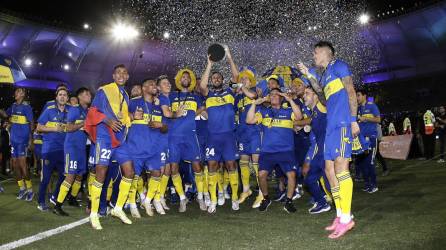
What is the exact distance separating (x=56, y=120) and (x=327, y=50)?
5661 mm

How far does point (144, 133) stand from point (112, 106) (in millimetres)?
952

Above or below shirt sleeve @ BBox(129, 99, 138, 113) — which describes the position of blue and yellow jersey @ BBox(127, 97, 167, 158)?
below

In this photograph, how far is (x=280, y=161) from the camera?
8180 mm

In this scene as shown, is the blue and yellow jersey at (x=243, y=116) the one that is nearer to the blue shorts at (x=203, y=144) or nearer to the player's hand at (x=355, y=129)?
the blue shorts at (x=203, y=144)

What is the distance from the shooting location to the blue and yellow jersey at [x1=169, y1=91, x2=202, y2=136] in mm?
8766

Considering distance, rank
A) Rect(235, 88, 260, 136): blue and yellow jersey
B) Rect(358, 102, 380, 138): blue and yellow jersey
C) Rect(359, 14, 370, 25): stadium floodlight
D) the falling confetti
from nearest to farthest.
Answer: Rect(235, 88, 260, 136): blue and yellow jersey → Rect(358, 102, 380, 138): blue and yellow jersey → the falling confetti → Rect(359, 14, 370, 25): stadium floodlight

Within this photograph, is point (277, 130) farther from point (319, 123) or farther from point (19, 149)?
point (19, 149)

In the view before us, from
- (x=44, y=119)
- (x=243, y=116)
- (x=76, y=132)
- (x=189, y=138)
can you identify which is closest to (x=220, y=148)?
(x=189, y=138)

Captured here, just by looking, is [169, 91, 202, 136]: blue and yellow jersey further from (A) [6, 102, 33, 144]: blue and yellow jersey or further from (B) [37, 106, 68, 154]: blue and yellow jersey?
(A) [6, 102, 33, 144]: blue and yellow jersey

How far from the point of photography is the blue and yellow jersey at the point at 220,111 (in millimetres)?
8766

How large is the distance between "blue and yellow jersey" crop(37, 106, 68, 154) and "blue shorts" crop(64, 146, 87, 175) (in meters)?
0.52

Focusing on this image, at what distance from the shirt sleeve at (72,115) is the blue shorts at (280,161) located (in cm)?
386

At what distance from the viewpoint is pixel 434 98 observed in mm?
40844

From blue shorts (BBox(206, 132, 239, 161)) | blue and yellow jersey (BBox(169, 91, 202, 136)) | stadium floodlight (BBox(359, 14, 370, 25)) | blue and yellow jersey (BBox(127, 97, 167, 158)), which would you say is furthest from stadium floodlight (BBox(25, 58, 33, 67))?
blue shorts (BBox(206, 132, 239, 161))
